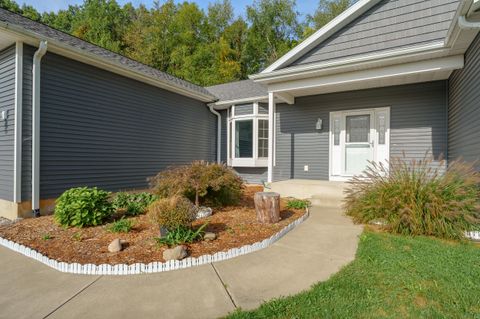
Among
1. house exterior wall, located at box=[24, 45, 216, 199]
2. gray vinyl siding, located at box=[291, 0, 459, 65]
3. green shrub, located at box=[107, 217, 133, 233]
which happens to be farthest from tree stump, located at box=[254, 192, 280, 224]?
gray vinyl siding, located at box=[291, 0, 459, 65]

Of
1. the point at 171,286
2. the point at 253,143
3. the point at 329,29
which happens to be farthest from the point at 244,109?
the point at 171,286

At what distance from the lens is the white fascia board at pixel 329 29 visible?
680cm

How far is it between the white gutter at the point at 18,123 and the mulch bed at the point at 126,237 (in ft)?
2.24

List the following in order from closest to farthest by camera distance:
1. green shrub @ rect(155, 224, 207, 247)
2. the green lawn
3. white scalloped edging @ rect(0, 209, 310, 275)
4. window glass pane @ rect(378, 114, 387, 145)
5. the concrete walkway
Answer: the green lawn
the concrete walkway
white scalloped edging @ rect(0, 209, 310, 275)
green shrub @ rect(155, 224, 207, 247)
window glass pane @ rect(378, 114, 387, 145)

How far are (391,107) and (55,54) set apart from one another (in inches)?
320

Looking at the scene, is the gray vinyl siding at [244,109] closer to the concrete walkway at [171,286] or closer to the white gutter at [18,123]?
the white gutter at [18,123]

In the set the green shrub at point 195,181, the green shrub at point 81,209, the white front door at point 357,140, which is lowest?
the green shrub at point 81,209

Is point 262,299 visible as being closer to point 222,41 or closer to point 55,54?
point 55,54

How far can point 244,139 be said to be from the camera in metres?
9.38

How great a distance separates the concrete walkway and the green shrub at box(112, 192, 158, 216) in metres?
1.99

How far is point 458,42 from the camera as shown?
15.8 feet

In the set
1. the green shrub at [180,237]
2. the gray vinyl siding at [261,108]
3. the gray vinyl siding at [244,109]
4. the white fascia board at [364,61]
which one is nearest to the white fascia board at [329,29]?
the white fascia board at [364,61]

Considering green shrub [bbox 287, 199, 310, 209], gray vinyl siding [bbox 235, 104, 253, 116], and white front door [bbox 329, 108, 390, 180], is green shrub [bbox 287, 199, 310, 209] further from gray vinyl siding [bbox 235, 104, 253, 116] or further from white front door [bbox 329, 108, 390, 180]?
gray vinyl siding [bbox 235, 104, 253, 116]

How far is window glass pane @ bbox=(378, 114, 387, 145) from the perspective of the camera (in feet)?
23.6
